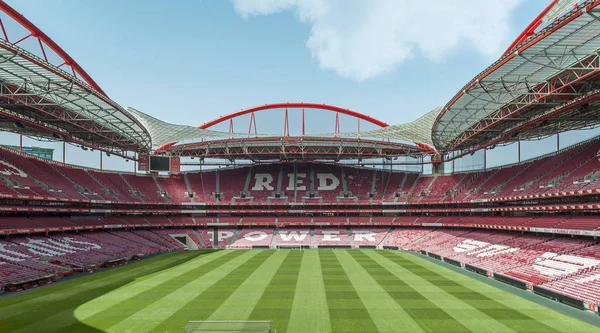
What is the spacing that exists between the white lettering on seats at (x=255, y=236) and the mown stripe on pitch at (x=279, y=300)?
804 inches

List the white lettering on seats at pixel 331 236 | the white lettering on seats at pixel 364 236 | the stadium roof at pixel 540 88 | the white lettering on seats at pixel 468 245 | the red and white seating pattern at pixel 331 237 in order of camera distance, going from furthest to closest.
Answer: the white lettering on seats at pixel 331 236
the white lettering on seats at pixel 364 236
the red and white seating pattern at pixel 331 237
the white lettering on seats at pixel 468 245
the stadium roof at pixel 540 88

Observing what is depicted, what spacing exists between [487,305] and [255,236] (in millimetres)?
38930

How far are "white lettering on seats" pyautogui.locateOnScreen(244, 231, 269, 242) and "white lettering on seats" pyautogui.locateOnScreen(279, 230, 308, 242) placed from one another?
263 cm

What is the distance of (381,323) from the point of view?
61.6 ft

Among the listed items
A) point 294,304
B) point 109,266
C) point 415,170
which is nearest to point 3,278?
point 109,266

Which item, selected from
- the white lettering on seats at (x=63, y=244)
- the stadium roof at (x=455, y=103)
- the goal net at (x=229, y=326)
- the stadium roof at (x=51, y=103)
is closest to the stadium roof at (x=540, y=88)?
the stadium roof at (x=455, y=103)

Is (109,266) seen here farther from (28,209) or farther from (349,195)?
(349,195)

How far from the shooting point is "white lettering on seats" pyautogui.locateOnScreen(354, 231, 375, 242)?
55.3 meters

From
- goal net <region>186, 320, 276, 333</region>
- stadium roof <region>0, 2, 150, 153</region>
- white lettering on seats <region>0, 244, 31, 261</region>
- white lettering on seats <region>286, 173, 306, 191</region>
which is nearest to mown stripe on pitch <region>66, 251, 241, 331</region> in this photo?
goal net <region>186, 320, 276, 333</region>

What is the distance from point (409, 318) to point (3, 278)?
28.8 meters

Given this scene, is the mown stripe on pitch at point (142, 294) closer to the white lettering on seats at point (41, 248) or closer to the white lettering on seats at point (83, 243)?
the white lettering on seats at point (83, 243)

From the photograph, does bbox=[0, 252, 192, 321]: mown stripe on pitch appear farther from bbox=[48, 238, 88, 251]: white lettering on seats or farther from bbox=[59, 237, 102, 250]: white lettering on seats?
bbox=[48, 238, 88, 251]: white lettering on seats

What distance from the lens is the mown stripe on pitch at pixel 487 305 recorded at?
18.4 m

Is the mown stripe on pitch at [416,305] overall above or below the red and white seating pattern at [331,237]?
above
